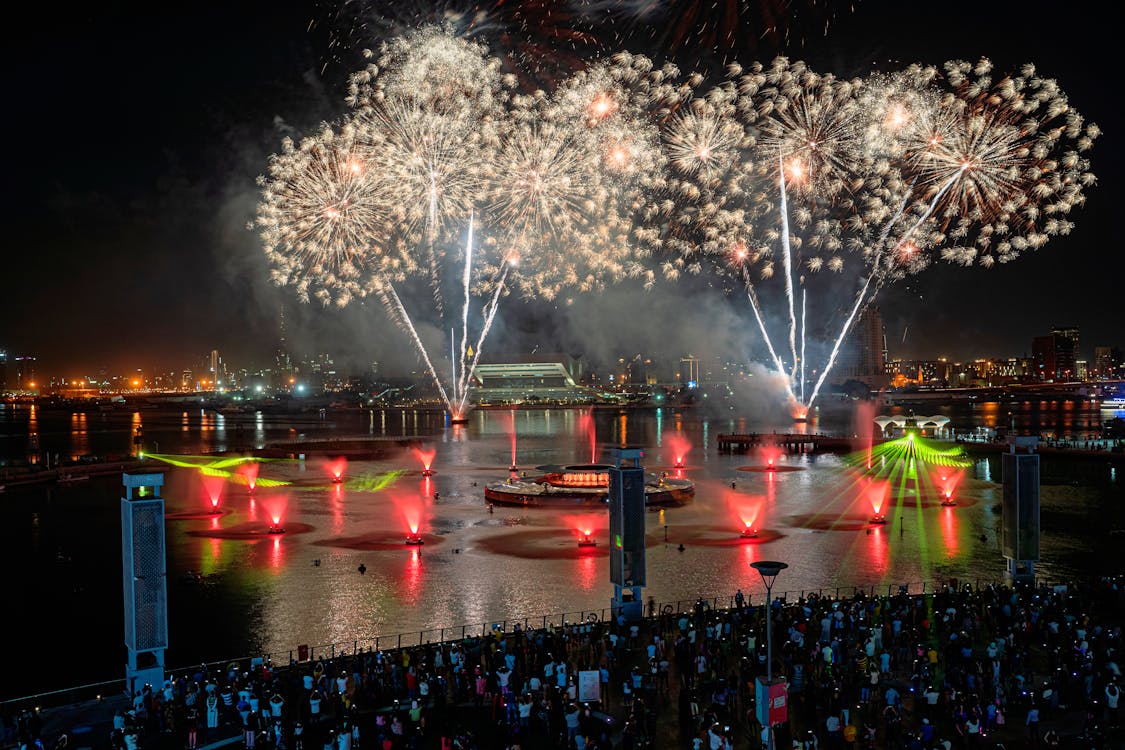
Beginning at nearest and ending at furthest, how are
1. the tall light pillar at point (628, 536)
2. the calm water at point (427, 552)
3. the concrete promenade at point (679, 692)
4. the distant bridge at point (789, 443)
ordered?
the concrete promenade at point (679, 692) → the tall light pillar at point (628, 536) → the calm water at point (427, 552) → the distant bridge at point (789, 443)

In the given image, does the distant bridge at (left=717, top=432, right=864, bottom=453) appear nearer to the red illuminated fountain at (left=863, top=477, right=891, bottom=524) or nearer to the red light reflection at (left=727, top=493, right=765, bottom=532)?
the red illuminated fountain at (left=863, top=477, right=891, bottom=524)

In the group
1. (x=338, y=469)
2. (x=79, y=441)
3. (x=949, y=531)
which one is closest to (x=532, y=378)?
(x=79, y=441)

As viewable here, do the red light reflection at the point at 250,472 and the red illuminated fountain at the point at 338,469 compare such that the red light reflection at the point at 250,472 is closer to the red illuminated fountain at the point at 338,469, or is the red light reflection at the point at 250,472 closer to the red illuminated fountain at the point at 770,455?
the red illuminated fountain at the point at 338,469

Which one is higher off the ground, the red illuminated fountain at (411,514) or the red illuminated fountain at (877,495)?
the red illuminated fountain at (411,514)

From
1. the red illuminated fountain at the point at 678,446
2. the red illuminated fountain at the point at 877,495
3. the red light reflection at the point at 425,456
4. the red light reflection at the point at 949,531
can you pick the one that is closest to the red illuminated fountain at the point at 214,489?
the red light reflection at the point at 425,456

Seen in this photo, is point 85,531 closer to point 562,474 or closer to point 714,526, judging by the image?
point 562,474
